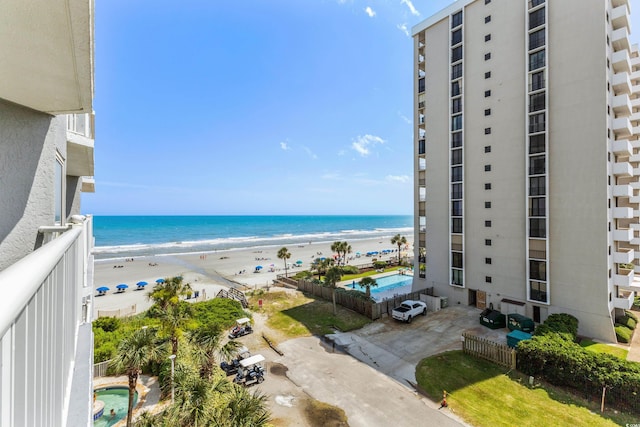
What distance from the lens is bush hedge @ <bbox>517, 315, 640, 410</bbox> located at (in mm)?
12594

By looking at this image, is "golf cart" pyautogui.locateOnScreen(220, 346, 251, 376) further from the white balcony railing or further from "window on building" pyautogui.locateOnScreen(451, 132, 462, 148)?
"window on building" pyautogui.locateOnScreen(451, 132, 462, 148)

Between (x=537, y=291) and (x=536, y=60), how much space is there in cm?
1740

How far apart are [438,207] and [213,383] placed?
23.8 m

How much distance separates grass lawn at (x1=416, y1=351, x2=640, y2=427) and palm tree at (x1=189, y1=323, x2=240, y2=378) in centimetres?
972

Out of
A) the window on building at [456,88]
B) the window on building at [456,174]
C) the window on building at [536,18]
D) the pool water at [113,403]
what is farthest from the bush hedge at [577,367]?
the window on building at [536,18]

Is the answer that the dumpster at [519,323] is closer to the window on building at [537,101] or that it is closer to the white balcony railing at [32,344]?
the window on building at [537,101]

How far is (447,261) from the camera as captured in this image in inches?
1062

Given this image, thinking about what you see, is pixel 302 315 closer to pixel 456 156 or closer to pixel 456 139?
pixel 456 156

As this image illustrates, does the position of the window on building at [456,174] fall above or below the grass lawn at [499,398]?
above

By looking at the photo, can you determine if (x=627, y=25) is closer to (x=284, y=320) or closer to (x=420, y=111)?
(x=420, y=111)

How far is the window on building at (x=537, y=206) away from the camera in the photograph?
2184 cm

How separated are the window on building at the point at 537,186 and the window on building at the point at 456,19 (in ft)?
51.0

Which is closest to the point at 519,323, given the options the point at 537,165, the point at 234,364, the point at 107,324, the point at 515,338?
the point at 515,338

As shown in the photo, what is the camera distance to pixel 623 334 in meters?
19.2
